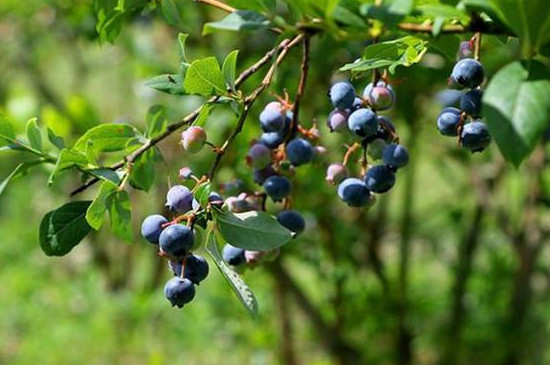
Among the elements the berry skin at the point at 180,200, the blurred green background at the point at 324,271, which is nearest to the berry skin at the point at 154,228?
the berry skin at the point at 180,200

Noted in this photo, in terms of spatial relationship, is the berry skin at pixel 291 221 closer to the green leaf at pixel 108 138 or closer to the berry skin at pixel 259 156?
the berry skin at pixel 259 156

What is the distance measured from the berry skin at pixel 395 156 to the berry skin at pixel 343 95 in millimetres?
51

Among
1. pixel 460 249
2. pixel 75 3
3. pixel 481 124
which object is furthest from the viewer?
pixel 460 249

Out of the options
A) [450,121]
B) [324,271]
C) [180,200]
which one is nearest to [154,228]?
[180,200]

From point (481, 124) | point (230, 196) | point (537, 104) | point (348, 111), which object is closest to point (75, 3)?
point (230, 196)

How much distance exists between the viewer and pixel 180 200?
0.68m

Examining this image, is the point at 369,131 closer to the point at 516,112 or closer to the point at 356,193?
the point at 356,193

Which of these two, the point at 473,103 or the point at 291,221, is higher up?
the point at 473,103

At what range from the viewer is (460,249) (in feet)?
6.70

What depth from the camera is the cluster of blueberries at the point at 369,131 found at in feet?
2.29

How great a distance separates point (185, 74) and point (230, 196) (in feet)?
0.74

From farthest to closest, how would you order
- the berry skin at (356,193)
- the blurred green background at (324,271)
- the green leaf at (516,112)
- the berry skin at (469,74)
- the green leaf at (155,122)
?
the blurred green background at (324,271)
the green leaf at (155,122)
the berry skin at (356,193)
the berry skin at (469,74)
the green leaf at (516,112)

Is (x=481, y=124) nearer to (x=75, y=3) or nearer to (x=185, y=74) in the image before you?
(x=185, y=74)

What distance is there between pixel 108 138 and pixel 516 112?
16.7 inches
